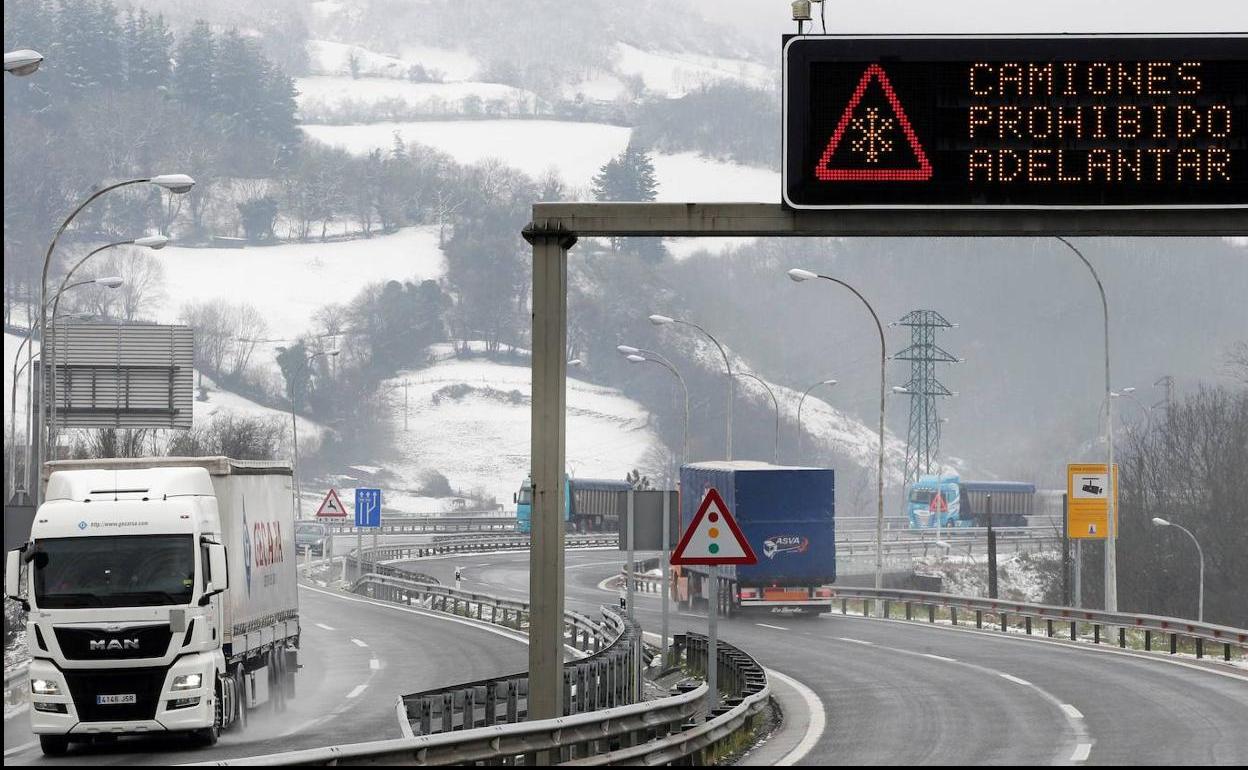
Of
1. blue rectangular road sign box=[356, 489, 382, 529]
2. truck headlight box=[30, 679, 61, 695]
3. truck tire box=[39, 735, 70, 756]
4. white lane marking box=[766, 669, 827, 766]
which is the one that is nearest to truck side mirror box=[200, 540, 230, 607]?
truck headlight box=[30, 679, 61, 695]

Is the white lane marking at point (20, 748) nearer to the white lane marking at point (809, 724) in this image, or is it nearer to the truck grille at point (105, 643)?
the truck grille at point (105, 643)

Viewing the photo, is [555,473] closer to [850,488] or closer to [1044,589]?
[1044,589]

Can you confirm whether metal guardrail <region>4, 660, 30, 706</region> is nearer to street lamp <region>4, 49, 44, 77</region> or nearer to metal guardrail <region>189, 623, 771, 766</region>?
street lamp <region>4, 49, 44, 77</region>

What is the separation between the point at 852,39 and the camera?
12766 mm

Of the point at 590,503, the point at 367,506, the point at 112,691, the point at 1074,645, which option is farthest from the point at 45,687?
the point at 590,503

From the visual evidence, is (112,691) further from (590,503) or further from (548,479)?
(590,503)

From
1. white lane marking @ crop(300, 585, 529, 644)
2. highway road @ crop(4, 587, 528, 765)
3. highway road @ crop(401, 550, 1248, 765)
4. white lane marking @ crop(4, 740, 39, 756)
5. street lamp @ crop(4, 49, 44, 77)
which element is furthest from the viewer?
white lane marking @ crop(300, 585, 529, 644)

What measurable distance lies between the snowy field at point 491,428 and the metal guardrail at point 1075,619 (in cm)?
10994

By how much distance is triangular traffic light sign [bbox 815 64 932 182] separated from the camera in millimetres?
12781

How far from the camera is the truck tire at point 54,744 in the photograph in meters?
18.3

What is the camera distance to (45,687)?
18.1m

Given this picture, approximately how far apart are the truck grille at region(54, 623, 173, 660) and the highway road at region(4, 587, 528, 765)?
104 cm

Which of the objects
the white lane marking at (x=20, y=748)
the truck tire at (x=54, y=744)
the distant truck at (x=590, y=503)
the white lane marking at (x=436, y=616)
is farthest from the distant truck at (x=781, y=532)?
the distant truck at (x=590, y=503)

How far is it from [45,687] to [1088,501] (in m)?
25.9
